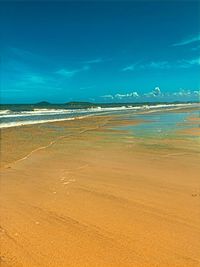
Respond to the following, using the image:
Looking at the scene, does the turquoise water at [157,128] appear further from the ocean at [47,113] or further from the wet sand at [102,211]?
the ocean at [47,113]

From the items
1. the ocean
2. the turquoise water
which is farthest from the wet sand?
the ocean

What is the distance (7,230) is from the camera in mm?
4285

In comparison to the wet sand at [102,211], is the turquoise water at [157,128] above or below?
below

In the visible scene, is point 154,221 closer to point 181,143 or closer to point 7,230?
point 7,230

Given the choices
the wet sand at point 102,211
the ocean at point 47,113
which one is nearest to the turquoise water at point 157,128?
the wet sand at point 102,211

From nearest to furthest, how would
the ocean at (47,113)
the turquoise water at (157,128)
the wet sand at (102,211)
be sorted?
1. the wet sand at (102,211)
2. the turquoise water at (157,128)
3. the ocean at (47,113)

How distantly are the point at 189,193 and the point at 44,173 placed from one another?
120 inches

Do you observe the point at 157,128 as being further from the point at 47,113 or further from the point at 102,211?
the point at 47,113

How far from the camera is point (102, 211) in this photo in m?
4.82

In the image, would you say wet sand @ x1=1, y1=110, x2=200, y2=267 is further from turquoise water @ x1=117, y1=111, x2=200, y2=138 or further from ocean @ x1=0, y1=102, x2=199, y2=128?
ocean @ x1=0, y1=102, x2=199, y2=128

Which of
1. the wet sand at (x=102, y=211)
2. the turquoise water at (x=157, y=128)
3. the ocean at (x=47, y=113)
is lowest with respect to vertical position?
the ocean at (x=47, y=113)

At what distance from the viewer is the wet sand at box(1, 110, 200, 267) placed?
3.60 metres

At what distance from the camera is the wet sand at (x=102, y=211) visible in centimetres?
360

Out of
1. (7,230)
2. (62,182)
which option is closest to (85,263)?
(7,230)
